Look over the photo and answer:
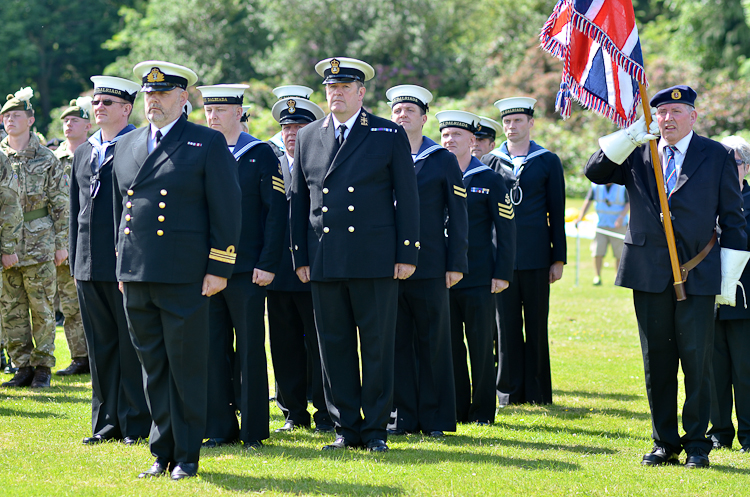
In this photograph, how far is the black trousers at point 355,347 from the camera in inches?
241

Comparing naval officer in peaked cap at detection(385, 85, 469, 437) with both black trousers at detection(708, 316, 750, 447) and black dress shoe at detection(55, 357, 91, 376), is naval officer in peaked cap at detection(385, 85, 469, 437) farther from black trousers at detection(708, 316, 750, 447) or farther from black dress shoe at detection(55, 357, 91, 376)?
black dress shoe at detection(55, 357, 91, 376)

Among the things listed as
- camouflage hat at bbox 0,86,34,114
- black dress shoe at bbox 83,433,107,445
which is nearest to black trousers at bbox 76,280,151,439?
black dress shoe at bbox 83,433,107,445

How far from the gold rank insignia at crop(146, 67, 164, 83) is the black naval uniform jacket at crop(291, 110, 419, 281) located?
128 cm

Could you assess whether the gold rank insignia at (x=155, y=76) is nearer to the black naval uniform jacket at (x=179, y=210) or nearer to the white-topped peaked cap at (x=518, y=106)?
Answer: the black naval uniform jacket at (x=179, y=210)

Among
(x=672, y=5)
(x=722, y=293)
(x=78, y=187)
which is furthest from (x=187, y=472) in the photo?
(x=672, y=5)

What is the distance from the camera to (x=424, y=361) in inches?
272

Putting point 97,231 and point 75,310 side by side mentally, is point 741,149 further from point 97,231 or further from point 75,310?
point 75,310

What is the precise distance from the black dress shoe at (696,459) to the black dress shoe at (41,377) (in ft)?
18.9

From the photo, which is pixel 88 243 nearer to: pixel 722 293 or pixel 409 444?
pixel 409 444

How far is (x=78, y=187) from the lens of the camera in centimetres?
653

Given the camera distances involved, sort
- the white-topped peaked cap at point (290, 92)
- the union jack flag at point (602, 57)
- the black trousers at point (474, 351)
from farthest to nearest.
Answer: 1. the white-topped peaked cap at point (290, 92)
2. the black trousers at point (474, 351)
3. the union jack flag at point (602, 57)

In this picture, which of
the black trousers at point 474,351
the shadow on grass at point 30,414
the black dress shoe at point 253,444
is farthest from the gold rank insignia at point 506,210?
the shadow on grass at point 30,414

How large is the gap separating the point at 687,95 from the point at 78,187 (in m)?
4.19

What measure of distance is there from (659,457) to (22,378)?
5.85 meters
